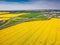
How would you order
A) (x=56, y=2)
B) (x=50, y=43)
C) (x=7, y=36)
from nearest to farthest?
1. (x=50, y=43)
2. (x=7, y=36)
3. (x=56, y=2)

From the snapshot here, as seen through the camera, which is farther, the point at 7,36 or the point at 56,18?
the point at 56,18

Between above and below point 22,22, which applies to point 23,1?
above

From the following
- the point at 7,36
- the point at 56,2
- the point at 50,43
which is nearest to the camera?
the point at 50,43

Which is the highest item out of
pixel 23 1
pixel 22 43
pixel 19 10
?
pixel 23 1

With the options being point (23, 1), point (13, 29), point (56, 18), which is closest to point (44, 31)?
point (56, 18)

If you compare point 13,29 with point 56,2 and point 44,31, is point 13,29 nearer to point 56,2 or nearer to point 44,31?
point 44,31

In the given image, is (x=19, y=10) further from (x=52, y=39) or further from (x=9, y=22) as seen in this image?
(x=52, y=39)

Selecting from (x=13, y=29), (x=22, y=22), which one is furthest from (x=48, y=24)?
(x=13, y=29)
